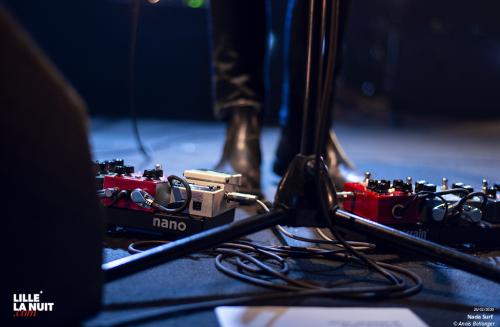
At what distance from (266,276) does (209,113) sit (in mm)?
2292

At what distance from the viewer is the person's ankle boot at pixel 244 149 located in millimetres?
1335

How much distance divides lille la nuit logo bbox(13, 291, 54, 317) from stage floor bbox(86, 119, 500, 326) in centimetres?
9

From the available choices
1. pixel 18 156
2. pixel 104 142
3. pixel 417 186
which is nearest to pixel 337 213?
pixel 417 186

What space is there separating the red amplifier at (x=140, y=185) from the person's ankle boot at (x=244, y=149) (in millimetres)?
356

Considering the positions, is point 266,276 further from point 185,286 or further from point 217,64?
point 217,64

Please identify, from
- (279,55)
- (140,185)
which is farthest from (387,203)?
(279,55)

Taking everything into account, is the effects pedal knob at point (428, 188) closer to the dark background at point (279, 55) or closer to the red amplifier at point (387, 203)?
the red amplifier at point (387, 203)

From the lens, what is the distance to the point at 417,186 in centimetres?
99

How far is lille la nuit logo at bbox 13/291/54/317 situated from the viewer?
A: 1.75 feet

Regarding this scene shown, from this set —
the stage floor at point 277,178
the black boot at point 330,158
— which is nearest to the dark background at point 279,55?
the stage floor at point 277,178

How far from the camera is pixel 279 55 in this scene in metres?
2.90

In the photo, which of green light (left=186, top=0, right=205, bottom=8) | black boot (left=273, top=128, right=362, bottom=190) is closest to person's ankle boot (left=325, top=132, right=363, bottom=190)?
black boot (left=273, top=128, right=362, bottom=190)

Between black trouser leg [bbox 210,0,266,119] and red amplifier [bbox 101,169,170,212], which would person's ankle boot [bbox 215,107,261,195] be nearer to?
black trouser leg [bbox 210,0,266,119]

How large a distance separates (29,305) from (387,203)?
23.2 inches
